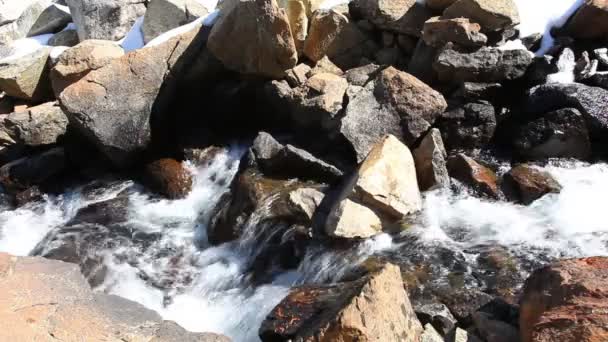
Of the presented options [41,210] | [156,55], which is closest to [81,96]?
[156,55]

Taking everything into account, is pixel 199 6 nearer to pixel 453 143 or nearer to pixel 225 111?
pixel 225 111

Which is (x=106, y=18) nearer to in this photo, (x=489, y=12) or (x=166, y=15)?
(x=166, y=15)

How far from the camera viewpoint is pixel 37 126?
9070 millimetres

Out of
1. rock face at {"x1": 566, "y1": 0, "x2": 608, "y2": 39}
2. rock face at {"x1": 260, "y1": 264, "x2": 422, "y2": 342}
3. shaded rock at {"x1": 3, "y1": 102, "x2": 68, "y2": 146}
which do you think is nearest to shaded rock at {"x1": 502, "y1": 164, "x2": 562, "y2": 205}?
rock face at {"x1": 566, "y1": 0, "x2": 608, "y2": 39}

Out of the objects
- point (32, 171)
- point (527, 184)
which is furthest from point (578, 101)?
point (32, 171)

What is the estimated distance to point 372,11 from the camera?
8180 mm

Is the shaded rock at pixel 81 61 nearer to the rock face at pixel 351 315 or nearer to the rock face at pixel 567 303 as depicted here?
the rock face at pixel 351 315

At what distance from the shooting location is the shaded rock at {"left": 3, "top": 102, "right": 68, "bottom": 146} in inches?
357

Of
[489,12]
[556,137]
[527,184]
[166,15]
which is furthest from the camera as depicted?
[166,15]

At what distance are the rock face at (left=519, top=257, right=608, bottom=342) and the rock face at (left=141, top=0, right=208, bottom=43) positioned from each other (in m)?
7.34

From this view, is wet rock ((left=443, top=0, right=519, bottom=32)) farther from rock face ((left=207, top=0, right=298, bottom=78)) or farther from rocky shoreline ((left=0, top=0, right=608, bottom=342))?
rock face ((left=207, top=0, right=298, bottom=78))

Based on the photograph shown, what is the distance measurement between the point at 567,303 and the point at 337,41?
563cm

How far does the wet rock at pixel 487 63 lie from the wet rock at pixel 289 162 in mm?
1937

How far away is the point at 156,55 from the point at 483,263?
17.3ft
